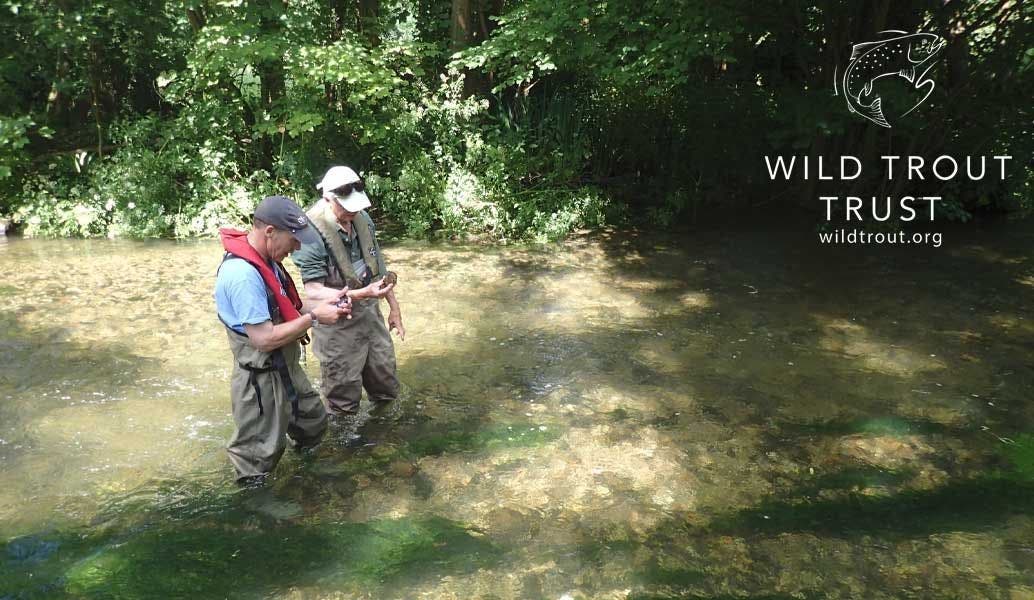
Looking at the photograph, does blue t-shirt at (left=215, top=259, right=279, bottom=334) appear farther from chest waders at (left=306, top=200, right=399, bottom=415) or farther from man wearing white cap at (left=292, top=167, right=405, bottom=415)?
chest waders at (left=306, top=200, right=399, bottom=415)

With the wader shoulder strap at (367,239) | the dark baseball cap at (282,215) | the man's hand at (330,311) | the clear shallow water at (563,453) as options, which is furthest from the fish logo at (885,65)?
the dark baseball cap at (282,215)

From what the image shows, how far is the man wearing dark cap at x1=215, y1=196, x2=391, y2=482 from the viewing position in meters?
3.73

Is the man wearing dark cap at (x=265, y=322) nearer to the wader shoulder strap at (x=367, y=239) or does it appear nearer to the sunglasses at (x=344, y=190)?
the sunglasses at (x=344, y=190)

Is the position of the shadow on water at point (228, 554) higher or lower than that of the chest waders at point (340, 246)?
lower

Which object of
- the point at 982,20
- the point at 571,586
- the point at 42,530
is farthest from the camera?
the point at 982,20

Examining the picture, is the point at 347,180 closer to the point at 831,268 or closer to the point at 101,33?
the point at 831,268

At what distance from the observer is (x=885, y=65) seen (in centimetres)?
997

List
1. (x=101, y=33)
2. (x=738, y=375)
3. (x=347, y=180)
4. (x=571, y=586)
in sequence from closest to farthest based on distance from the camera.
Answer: (x=571, y=586) < (x=347, y=180) < (x=738, y=375) < (x=101, y=33)

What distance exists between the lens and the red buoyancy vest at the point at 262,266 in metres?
3.74

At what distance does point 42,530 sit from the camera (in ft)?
13.2

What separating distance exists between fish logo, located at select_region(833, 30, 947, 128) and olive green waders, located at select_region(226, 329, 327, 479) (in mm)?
8068

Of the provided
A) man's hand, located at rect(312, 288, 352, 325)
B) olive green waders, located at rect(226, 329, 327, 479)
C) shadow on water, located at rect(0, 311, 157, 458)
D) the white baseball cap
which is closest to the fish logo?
the white baseball cap

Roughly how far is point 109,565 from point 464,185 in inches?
338

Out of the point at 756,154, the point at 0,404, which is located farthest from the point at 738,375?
the point at 756,154
